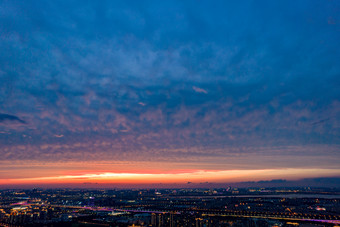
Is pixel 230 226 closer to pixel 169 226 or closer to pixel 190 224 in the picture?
pixel 190 224

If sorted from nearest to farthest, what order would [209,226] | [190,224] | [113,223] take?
[209,226] → [190,224] → [113,223]

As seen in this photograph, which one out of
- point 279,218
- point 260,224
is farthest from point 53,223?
point 279,218

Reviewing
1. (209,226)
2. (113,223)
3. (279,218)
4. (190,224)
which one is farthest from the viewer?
(279,218)

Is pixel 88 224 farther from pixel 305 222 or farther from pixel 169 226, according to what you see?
pixel 305 222

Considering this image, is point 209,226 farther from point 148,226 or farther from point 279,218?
point 279,218

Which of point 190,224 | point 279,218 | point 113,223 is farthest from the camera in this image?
point 279,218

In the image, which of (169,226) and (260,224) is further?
(260,224)

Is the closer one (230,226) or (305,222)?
(230,226)

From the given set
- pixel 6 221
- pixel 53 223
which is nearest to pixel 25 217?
pixel 6 221

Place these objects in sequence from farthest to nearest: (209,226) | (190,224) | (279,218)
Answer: (279,218) → (190,224) → (209,226)
